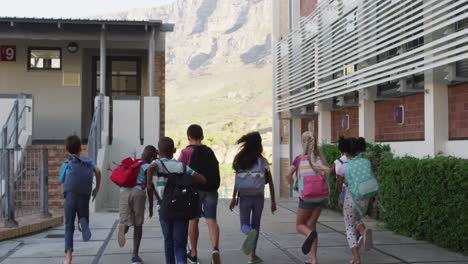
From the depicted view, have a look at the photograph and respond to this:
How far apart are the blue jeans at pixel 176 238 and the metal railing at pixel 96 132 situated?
755 centimetres

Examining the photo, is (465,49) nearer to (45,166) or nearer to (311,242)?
(311,242)

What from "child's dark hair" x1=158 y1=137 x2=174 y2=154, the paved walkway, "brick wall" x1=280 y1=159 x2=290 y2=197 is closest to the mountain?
"brick wall" x1=280 y1=159 x2=290 y2=197

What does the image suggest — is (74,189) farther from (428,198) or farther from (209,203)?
(428,198)

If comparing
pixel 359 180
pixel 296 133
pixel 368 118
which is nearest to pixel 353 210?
pixel 359 180

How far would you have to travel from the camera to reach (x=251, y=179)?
23.6 feet

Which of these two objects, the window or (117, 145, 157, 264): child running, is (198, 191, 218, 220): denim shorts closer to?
(117, 145, 157, 264): child running

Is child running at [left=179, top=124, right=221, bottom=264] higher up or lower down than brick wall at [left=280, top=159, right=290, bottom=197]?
higher up

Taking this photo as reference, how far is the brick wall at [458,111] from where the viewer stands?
8594mm

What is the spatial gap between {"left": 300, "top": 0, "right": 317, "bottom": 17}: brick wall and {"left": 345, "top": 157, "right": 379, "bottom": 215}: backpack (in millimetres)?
10526

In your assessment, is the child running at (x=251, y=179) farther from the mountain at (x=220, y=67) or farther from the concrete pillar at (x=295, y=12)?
the mountain at (x=220, y=67)

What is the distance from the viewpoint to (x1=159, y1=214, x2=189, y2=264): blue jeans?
595cm

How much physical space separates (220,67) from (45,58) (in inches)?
5418

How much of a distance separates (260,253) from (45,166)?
4.55 m

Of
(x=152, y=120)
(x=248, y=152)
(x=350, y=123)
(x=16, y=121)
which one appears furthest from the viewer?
(x=152, y=120)
